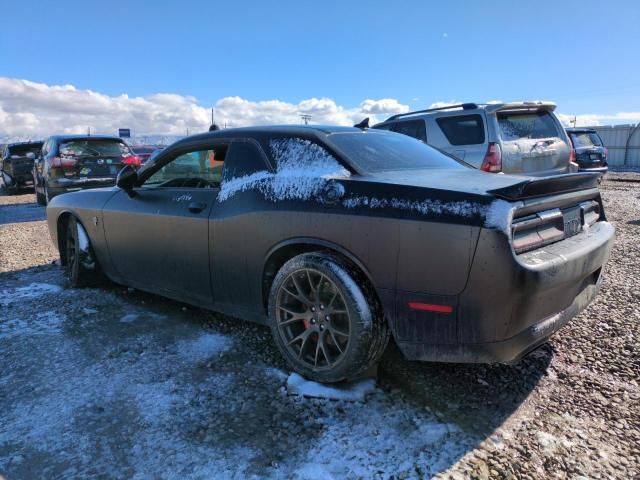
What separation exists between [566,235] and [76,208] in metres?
4.18

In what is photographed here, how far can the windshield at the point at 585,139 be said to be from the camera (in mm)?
13766

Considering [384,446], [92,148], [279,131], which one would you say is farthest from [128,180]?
[92,148]

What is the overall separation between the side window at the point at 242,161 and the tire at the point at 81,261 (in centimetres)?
207

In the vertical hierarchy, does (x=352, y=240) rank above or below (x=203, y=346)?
above

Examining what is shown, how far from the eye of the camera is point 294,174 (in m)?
2.84

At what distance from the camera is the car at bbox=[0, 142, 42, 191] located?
50.1 feet

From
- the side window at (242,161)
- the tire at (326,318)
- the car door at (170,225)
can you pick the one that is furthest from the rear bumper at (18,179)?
the tire at (326,318)

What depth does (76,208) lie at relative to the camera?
4574mm

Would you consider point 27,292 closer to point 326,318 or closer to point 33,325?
point 33,325

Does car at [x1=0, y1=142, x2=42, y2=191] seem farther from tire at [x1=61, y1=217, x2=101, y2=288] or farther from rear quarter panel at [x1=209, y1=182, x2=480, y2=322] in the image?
rear quarter panel at [x1=209, y1=182, x2=480, y2=322]

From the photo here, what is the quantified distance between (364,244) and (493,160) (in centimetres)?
411

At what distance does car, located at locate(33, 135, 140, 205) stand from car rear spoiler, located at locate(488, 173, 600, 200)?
8.91 metres

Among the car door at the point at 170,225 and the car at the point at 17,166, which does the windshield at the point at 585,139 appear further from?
the car at the point at 17,166

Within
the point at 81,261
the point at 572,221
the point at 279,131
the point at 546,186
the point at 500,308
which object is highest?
the point at 279,131
